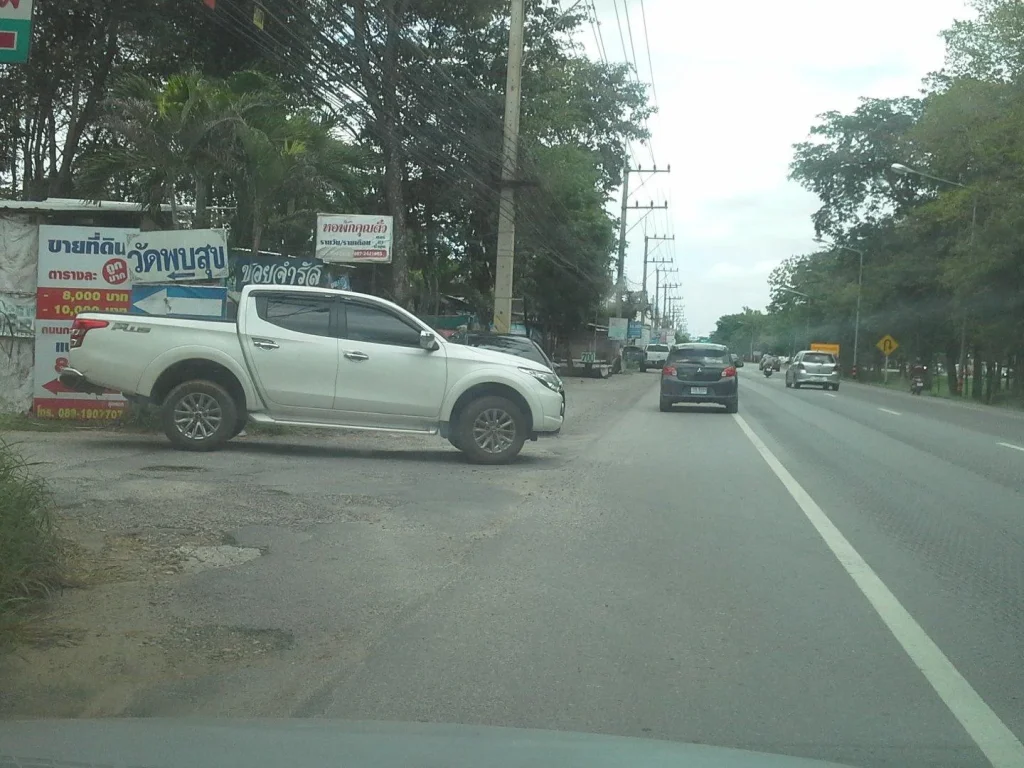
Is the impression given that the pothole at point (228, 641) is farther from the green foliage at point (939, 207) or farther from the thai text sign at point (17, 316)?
the green foliage at point (939, 207)

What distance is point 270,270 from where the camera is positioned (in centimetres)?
1692

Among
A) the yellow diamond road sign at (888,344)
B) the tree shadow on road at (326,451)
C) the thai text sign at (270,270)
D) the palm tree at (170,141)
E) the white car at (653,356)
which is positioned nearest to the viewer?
the tree shadow on road at (326,451)

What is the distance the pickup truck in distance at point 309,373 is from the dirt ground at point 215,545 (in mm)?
488

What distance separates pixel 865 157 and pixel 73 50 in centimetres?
4386

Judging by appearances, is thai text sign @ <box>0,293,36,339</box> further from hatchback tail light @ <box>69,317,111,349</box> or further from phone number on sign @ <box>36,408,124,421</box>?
hatchback tail light @ <box>69,317,111,349</box>

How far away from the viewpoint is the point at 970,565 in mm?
8023

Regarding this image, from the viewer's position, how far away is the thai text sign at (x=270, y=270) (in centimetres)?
1689

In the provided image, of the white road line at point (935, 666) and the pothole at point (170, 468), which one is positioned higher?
the pothole at point (170, 468)

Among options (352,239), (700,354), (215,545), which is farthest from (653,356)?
(215,545)

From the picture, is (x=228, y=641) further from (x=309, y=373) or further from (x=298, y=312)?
(x=298, y=312)

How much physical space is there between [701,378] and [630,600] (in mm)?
18994

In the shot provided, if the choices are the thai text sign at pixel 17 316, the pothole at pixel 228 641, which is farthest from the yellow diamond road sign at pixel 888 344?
the pothole at pixel 228 641

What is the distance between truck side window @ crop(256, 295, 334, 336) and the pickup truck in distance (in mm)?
12

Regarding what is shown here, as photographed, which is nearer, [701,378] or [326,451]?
[326,451]
